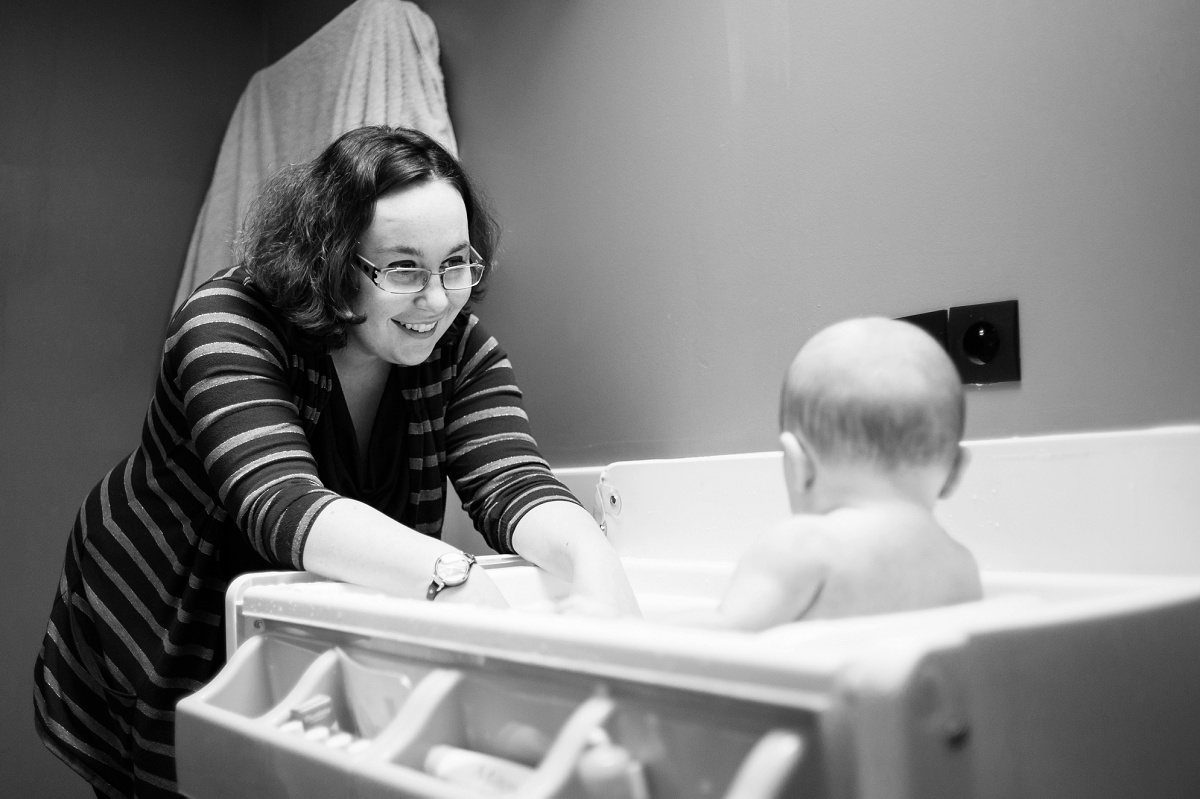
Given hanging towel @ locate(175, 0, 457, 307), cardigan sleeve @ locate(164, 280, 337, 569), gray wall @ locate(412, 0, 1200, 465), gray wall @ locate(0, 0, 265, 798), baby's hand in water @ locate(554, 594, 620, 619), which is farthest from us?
gray wall @ locate(0, 0, 265, 798)

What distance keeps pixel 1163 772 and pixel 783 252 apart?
2.06 ft

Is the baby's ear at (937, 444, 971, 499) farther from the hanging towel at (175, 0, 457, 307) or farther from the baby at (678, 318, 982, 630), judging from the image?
the hanging towel at (175, 0, 457, 307)

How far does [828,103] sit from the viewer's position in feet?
3.05

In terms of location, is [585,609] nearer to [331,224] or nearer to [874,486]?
[874,486]

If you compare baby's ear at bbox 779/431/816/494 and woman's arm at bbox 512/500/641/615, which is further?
woman's arm at bbox 512/500/641/615

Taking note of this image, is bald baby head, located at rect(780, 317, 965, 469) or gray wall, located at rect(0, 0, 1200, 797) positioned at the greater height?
gray wall, located at rect(0, 0, 1200, 797)

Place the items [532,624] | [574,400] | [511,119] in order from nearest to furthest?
[532,624], [574,400], [511,119]

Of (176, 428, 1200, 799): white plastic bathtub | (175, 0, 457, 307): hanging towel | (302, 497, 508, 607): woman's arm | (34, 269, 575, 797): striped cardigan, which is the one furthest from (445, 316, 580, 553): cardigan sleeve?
(175, 0, 457, 307): hanging towel

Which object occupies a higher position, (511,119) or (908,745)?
(511,119)

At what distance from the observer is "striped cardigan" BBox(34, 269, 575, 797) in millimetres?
852

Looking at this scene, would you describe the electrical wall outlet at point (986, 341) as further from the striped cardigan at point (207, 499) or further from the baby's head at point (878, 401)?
the striped cardigan at point (207, 499)

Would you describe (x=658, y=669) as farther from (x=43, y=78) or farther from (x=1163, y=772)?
(x=43, y=78)

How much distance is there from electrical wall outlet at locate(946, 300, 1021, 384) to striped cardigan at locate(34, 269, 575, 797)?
0.40 metres

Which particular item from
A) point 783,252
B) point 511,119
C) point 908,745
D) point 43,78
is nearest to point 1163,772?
point 908,745
